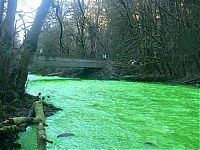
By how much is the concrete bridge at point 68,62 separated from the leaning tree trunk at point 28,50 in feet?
31.3

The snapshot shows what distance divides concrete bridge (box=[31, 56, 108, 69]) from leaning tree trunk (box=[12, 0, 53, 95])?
9.54 m

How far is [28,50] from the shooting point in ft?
22.3

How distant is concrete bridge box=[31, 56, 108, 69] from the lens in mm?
17773

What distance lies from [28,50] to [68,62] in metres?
12.7

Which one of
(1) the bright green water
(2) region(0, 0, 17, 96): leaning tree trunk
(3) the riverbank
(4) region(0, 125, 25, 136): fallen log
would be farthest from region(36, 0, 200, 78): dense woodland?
(4) region(0, 125, 25, 136): fallen log

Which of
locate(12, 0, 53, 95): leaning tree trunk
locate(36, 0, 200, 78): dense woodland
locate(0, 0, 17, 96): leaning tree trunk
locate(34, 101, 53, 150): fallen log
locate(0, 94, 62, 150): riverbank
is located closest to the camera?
locate(34, 101, 53, 150): fallen log

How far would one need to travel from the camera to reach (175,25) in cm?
1644

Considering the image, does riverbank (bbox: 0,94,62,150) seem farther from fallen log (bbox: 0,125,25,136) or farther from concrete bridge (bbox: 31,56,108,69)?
concrete bridge (bbox: 31,56,108,69)

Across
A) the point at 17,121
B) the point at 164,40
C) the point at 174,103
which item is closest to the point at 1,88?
the point at 17,121

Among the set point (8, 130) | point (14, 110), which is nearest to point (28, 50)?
point (14, 110)

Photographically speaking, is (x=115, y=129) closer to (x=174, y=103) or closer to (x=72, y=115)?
(x=72, y=115)

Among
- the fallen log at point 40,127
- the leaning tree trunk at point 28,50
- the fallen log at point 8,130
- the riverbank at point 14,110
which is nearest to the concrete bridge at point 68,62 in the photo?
the leaning tree trunk at point 28,50

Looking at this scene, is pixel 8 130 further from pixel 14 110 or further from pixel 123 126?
pixel 14 110

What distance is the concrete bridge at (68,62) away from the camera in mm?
17773
